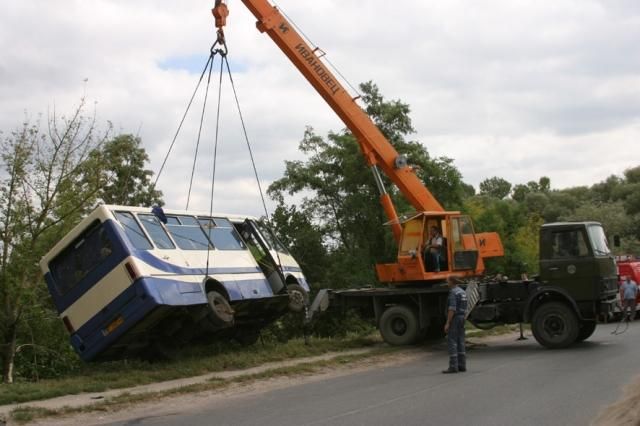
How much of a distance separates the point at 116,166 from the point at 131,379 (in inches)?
347

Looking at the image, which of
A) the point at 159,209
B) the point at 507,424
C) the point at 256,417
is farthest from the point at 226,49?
the point at 507,424

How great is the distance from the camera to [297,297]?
737 inches

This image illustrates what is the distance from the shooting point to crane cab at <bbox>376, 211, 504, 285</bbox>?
62.7 ft

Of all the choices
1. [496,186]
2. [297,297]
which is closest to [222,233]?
[297,297]

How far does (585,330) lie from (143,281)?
32.5 feet

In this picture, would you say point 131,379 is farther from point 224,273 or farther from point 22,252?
point 22,252

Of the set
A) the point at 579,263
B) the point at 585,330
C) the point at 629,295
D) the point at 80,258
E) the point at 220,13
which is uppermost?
the point at 220,13

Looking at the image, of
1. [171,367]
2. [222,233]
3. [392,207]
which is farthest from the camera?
[392,207]

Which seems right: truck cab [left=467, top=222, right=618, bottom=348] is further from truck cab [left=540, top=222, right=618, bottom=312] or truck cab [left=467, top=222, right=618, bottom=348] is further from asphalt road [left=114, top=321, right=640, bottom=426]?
asphalt road [left=114, top=321, right=640, bottom=426]

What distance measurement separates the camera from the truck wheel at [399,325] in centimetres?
1903

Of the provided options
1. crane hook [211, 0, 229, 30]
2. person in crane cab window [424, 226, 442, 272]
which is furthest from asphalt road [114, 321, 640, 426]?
crane hook [211, 0, 229, 30]

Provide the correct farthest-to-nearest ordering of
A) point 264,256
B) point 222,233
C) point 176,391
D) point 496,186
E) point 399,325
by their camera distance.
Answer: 1. point 496,186
2. point 399,325
3. point 264,256
4. point 222,233
5. point 176,391

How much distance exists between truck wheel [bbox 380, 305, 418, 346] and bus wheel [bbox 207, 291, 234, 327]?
4.79 meters

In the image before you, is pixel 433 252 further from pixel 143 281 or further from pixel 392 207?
pixel 143 281
